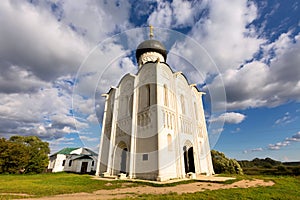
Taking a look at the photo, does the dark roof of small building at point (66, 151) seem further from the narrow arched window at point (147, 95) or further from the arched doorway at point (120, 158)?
the narrow arched window at point (147, 95)

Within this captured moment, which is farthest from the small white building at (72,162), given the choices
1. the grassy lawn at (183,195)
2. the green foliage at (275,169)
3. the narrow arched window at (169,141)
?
the green foliage at (275,169)

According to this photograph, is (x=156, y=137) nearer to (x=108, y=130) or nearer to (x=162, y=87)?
(x=162, y=87)

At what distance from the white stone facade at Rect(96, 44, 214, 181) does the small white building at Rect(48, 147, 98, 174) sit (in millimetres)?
13860

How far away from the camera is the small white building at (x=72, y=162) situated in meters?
29.0

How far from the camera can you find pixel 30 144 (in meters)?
24.5

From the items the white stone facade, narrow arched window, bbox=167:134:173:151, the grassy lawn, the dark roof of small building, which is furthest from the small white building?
narrow arched window, bbox=167:134:173:151

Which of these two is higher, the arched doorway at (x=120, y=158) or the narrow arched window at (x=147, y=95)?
the narrow arched window at (x=147, y=95)

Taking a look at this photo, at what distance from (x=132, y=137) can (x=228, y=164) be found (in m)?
17.0

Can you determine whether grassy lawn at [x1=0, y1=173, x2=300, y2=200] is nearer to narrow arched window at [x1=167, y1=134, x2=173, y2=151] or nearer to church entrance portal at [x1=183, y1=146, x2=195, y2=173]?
narrow arched window at [x1=167, y1=134, x2=173, y2=151]

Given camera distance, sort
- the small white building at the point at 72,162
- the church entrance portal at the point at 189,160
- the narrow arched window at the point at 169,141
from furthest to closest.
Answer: the small white building at the point at 72,162, the church entrance portal at the point at 189,160, the narrow arched window at the point at 169,141

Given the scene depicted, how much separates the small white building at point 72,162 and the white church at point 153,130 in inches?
546

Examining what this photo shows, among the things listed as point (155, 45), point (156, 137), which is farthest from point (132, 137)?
point (155, 45)


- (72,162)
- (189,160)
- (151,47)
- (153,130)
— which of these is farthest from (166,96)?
(72,162)

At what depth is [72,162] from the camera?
30.5 meters
